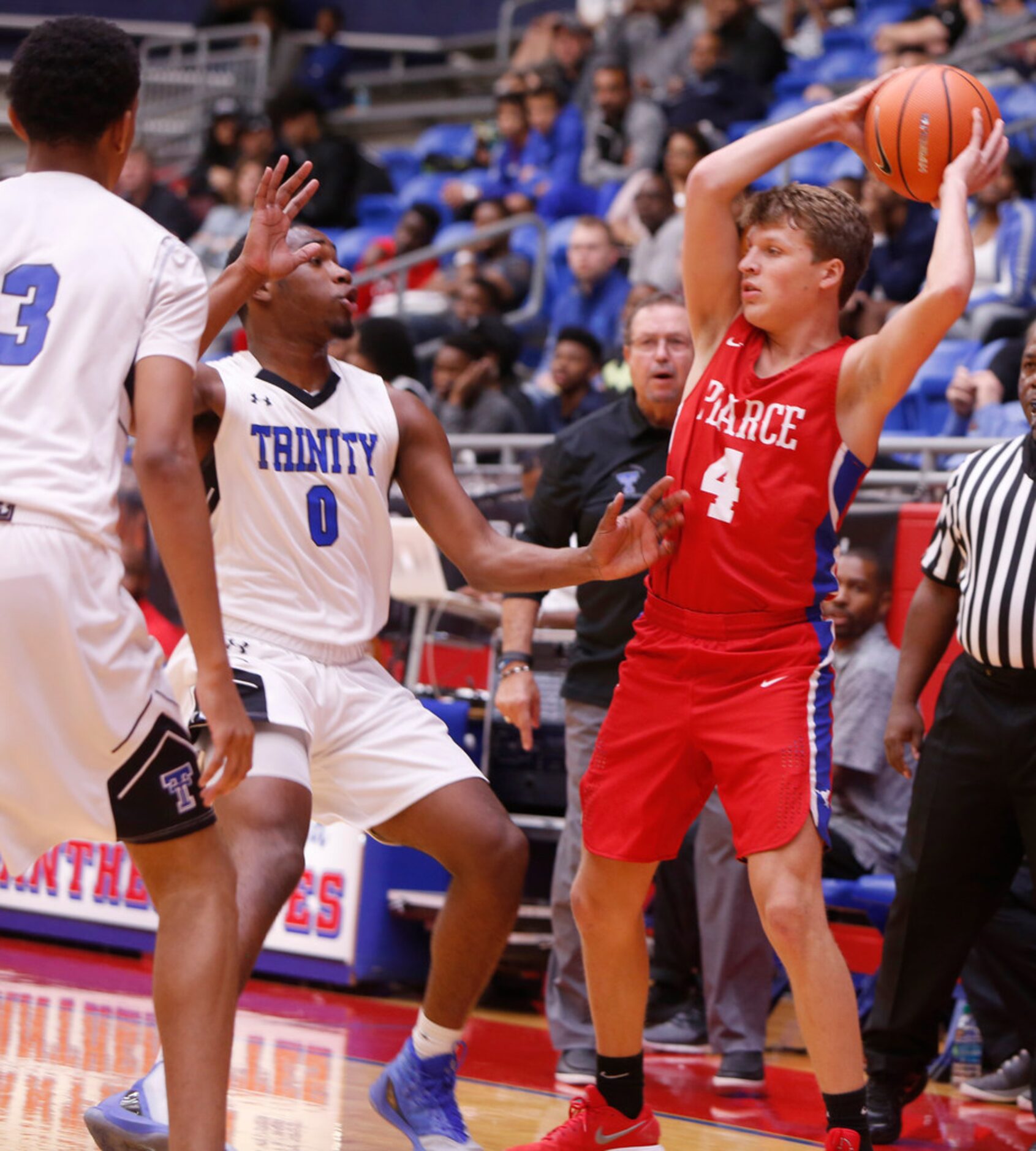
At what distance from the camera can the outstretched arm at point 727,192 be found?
3.95 metres

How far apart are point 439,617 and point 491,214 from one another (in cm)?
650

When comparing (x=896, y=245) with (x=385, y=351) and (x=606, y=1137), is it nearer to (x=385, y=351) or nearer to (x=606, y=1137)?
(x=385, y=351)

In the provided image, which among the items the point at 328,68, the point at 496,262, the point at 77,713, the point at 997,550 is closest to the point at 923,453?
the point at 997,550

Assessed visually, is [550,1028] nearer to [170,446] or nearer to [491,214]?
[170,446]

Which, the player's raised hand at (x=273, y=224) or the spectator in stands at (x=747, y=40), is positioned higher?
the spectator in stands at (x=747, y=40)

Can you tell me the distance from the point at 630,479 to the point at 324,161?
10.6m

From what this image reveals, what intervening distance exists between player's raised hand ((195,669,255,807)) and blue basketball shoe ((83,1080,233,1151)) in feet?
2.87

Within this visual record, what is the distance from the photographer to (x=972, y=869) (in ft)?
15.3

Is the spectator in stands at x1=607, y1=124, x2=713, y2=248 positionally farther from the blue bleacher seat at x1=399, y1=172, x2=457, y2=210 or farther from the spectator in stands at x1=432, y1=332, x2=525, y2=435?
the blue bleacher seat at x1=399, y1=172, x2=457, y2=210

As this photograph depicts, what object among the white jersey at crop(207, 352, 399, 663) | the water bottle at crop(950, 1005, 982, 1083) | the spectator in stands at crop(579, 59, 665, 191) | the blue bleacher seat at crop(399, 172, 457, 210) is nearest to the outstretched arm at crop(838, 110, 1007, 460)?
the white jersey at crop(207, 352, 399, 663)

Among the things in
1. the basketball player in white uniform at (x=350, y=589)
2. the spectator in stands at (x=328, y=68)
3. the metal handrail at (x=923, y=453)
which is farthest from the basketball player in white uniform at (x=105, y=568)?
the spectator in stands at (x=328, y=68)

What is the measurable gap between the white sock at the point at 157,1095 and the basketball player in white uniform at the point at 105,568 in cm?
54

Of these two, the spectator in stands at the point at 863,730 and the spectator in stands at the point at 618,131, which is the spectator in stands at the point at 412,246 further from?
the spectator in stands at the point at 863,730

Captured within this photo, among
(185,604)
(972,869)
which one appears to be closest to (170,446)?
(185,604)
